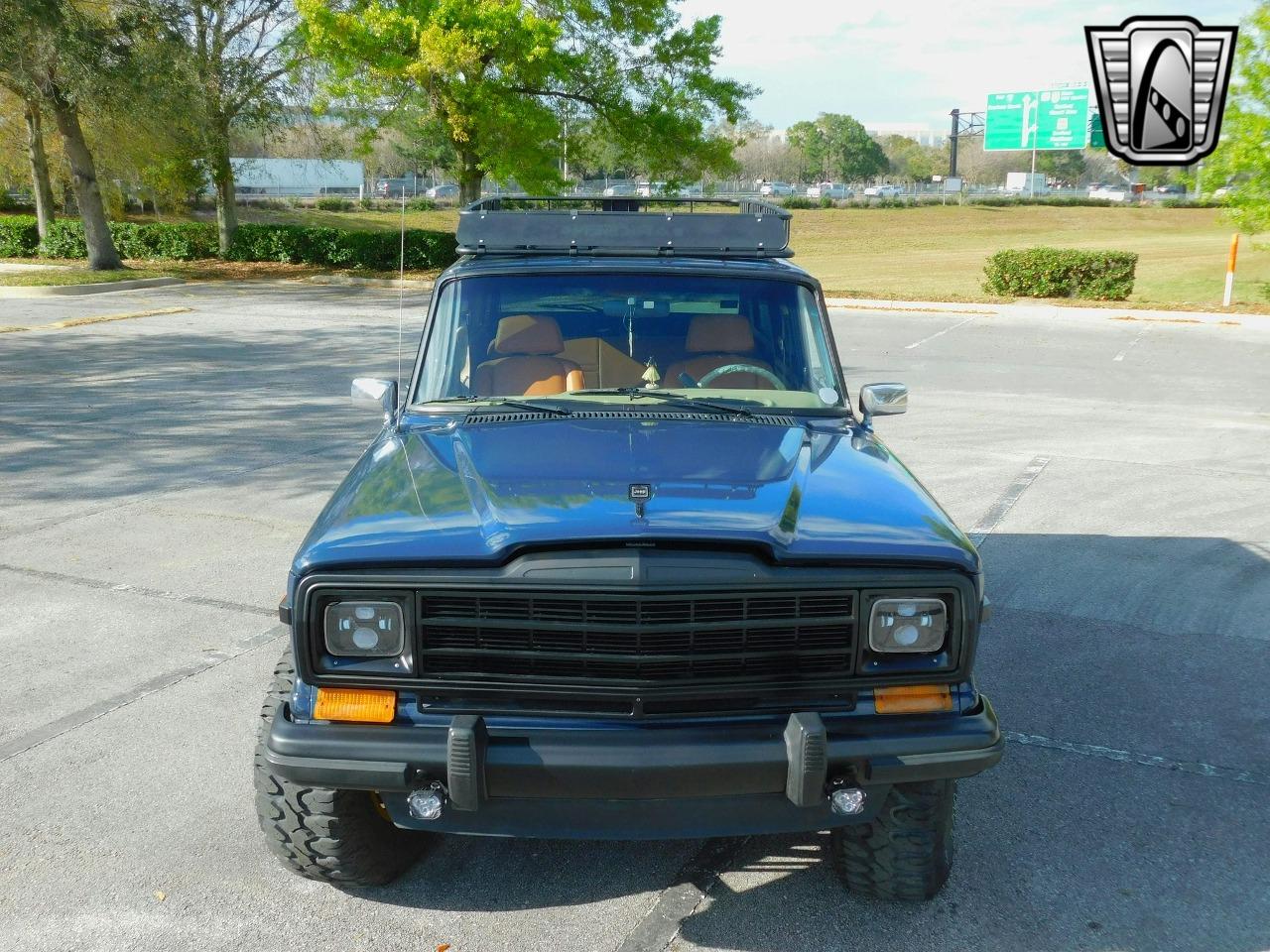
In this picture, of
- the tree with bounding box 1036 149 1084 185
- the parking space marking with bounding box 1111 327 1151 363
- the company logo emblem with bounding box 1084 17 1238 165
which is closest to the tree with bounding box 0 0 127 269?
the company logo emblem with bounding box 1084 17 1238 165

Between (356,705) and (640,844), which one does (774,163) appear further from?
(356,705)

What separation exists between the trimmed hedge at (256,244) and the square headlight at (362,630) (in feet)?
88.9

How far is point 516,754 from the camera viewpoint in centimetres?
296

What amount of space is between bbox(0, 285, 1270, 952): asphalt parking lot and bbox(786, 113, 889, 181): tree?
385ft

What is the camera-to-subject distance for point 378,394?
Answer: 4.64 metres

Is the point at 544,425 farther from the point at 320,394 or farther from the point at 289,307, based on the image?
the point at 289,307

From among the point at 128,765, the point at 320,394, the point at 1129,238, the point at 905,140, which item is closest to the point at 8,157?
the point at 320,394

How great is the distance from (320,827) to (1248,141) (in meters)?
22.8

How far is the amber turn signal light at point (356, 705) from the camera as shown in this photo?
3117 mm

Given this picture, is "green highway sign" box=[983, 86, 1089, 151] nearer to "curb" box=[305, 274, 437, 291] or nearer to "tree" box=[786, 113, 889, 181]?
"curb" box=[305, 274, 437, 291]

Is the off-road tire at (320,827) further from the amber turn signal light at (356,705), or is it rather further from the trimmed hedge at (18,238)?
the trimmed hedge at (18,238)

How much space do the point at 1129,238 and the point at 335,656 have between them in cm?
5701

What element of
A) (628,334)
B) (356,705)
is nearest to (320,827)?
(356,705)

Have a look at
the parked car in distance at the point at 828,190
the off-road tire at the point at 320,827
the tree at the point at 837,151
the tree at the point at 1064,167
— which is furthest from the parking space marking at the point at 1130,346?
the tree at the point at 1064,167
